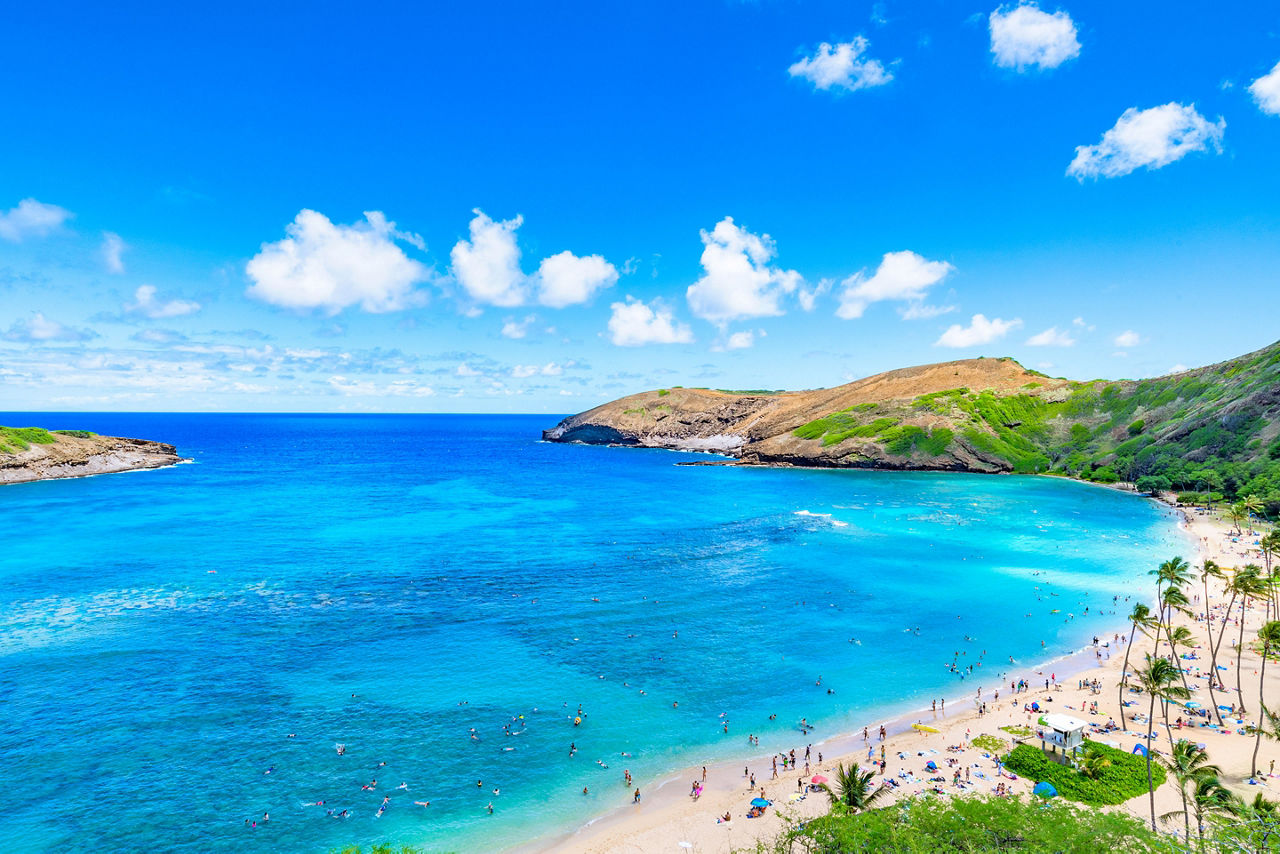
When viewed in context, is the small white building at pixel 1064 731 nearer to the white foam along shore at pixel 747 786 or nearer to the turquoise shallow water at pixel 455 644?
the white foam along shore at pixel 747 786

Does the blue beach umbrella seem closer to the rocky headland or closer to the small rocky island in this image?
the rocky headland

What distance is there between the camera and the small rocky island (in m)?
145

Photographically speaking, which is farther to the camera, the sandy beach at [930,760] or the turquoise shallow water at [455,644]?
the turquoise shallow water at [455,644]

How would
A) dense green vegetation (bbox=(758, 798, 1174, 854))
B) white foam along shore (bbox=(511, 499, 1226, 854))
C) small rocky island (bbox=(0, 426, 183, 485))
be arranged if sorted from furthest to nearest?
small rocky island (bbox=(0, 426, 183, 485)) → white foam along shore (bbox=(511, 499, 1226, 854)) → dense green vegetation (bbox=(758, 798, 1174, 854))

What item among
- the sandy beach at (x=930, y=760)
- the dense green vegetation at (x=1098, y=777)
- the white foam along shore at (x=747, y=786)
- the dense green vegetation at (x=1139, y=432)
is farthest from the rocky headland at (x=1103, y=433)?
the dense green vegetation at (x=1098, y=777)

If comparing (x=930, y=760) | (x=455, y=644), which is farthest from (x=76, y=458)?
(x=930, y=760)

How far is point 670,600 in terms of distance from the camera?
68938 millimetres

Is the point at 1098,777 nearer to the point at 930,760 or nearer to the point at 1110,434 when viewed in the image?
the point at 930,760

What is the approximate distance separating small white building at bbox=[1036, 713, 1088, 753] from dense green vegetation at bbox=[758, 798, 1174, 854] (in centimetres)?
1169

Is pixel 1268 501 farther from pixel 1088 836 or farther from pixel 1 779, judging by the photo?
pixel 1 779

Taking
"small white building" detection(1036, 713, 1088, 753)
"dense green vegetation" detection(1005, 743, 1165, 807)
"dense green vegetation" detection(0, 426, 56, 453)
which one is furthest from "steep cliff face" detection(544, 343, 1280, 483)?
"dense green vegetation" detection(0, 426, 56, 453)

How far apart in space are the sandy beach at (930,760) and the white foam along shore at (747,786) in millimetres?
66

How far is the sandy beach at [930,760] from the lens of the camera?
33.5 m

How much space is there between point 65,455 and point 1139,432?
279477 mm
